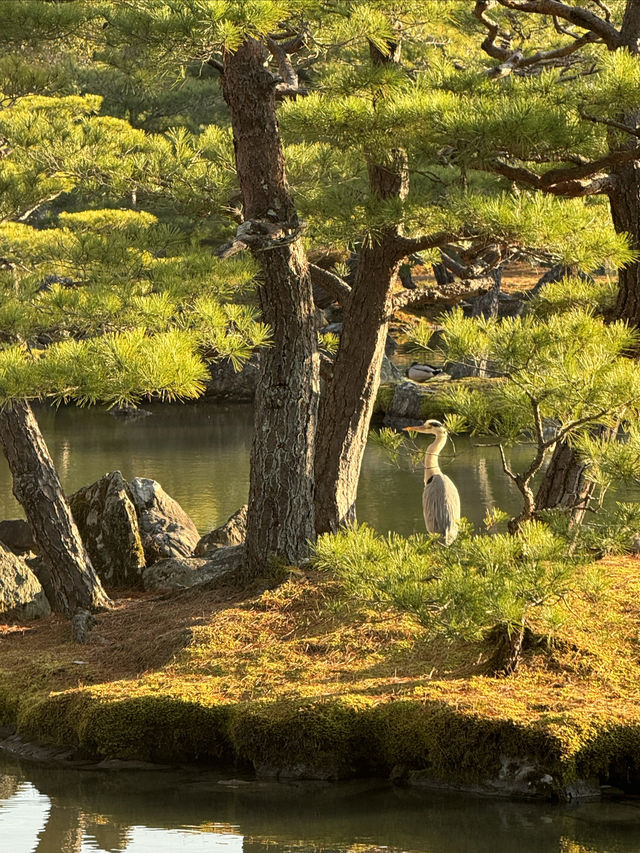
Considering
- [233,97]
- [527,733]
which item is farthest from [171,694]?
[233,97]

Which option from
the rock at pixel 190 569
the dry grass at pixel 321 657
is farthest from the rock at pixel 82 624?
the rock at pixel 190 569

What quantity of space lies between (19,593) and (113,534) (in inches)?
29.3

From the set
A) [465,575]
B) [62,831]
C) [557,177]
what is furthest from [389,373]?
[62,831]

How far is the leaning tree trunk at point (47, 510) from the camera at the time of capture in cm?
605

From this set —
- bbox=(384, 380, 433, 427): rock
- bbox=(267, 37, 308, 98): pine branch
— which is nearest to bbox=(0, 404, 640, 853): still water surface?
bbox=(267, 37, 308, 98): pine branch

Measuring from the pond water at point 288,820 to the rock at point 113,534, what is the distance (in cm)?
257

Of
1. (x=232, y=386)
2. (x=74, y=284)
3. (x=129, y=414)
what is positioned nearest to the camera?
(x=74, y=284)

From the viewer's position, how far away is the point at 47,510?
20.1 feet

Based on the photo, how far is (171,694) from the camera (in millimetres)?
4707

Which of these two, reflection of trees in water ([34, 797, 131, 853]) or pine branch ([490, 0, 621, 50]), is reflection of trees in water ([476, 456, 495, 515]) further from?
reflection of trees in water ([34, 797, 131, 853])

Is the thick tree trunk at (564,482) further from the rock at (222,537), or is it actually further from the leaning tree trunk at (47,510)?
the leaning tree trunk at (47,510)

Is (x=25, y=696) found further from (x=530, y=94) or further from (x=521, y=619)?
(x=530, y=94)

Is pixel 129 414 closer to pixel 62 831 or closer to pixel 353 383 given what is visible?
pixel 353 383

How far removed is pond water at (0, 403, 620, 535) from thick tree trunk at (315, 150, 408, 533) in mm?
1784
